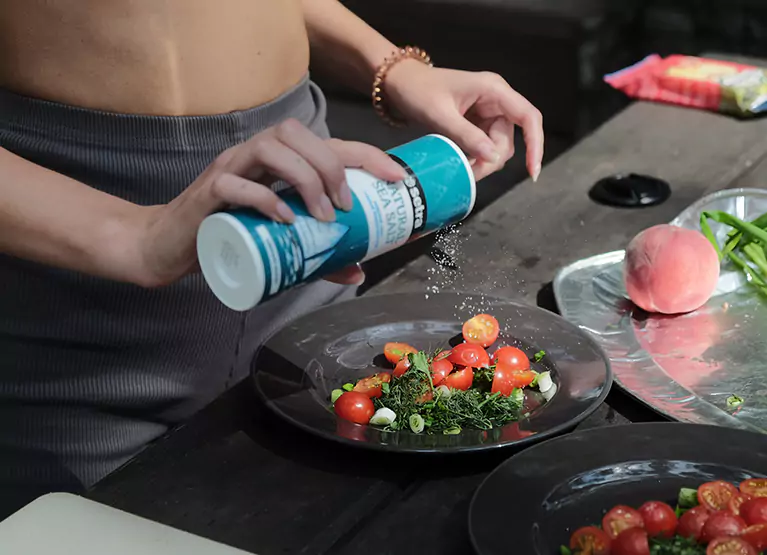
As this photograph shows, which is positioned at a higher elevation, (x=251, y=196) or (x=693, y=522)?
(x=251, y=196)

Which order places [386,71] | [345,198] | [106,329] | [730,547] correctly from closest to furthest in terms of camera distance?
[730,547]
[345,198]
[106,329]
[386,71]

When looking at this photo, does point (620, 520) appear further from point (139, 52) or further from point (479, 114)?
point (139, 52)

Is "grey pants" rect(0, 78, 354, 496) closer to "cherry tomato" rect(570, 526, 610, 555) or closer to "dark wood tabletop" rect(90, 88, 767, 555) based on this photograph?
"dark wood tabletop" rect(90, 88, 767, 555)

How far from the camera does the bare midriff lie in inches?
41.6

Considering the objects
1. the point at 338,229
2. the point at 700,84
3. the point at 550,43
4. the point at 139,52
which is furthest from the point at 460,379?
the point at 550,43

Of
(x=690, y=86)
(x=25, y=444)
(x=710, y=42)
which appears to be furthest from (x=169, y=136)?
(x=710, y=42)

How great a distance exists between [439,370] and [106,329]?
0.41 meters

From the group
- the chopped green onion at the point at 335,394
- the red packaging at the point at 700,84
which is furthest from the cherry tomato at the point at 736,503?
the red packaging at the point at 700,84

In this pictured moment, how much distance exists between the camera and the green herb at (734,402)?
99 centimetres

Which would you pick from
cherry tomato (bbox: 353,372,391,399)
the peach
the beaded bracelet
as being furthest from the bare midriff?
the peach

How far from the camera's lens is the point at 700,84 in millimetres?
1857

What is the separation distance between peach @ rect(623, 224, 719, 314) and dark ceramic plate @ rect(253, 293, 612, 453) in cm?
14

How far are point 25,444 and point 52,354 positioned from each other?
0.12 metres

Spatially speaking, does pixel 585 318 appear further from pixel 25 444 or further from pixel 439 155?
pixel 25 444
